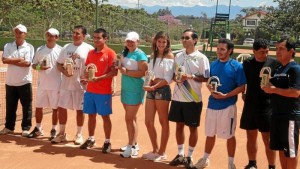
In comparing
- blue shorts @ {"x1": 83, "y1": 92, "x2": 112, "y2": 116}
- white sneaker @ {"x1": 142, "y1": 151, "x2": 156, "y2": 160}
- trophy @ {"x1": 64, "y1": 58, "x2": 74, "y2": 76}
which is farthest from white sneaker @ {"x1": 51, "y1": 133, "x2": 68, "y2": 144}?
white sneaker @ {"x1": 142, "y1": 151, "x2": 156, "y2": 160}

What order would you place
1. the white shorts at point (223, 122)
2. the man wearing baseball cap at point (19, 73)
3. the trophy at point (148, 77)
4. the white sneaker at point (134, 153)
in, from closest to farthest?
the white shorts at point (223, 122)
the trophy at point (148, 77)
the white sneaker at point (134, 153)
the man wearing baseball cap at point (19, 73)

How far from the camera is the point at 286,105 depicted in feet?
15.8

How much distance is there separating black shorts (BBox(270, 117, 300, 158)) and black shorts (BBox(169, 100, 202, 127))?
48.0 inches

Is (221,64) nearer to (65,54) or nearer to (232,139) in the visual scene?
(232,139)

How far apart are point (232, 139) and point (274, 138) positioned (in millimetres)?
767

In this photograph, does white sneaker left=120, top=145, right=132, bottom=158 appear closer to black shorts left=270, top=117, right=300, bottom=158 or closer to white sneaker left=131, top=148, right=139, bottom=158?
white sneaker left=131, top=148, right=139, bottom=158

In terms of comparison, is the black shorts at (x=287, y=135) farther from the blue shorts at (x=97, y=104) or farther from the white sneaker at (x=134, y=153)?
the blue shorts at (x=97, y=104)

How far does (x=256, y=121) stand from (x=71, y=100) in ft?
10.6

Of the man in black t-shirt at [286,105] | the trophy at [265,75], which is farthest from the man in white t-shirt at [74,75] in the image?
the man in black t-shirt at [286,105]

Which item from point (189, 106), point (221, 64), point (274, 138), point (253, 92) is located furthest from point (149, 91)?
point (274, 138)

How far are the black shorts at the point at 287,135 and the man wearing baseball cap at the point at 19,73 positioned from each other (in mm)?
4573

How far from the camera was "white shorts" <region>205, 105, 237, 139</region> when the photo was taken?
5.50 meters

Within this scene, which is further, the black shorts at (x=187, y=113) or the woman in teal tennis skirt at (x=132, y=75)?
the woman in teal tennis skirt at (x=132, y=75)

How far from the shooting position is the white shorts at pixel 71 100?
6.93 metres
